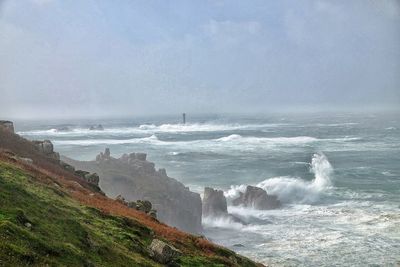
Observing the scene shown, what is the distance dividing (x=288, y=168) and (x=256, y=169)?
6746mm

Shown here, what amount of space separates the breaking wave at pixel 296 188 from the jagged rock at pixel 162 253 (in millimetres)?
45805

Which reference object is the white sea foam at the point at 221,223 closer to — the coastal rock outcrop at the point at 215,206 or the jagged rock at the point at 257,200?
the coastal rock outcrop at the point at 215,206

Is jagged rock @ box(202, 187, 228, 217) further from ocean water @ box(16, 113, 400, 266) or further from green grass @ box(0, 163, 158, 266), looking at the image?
green grass @ box(0, 163, 158, 266)

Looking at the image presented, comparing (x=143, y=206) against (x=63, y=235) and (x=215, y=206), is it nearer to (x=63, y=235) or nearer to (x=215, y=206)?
(x=63, y=235)

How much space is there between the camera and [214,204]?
5488 cm

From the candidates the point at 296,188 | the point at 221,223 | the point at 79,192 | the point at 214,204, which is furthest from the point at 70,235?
the point at 296,188

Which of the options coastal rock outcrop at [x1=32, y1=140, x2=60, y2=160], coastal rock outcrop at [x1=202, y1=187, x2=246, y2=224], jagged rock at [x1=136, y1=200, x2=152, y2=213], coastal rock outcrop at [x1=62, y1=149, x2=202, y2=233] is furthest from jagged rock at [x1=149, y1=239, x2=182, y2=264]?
coastal rock outcrop at [x1=202, y1=187, x2=246, y2=224]

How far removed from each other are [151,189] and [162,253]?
3960cm

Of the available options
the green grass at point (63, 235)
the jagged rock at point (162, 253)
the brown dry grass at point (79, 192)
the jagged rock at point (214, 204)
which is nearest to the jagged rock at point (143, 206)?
the brown dry grass at point (79, 192)

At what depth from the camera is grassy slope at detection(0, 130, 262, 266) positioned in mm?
11633

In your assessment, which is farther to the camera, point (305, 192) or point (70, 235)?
point (305, 192)

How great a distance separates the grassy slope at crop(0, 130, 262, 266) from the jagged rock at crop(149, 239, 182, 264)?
1.11 ft

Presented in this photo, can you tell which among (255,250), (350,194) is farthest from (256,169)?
(255,250)

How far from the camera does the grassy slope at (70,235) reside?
38.2ft
